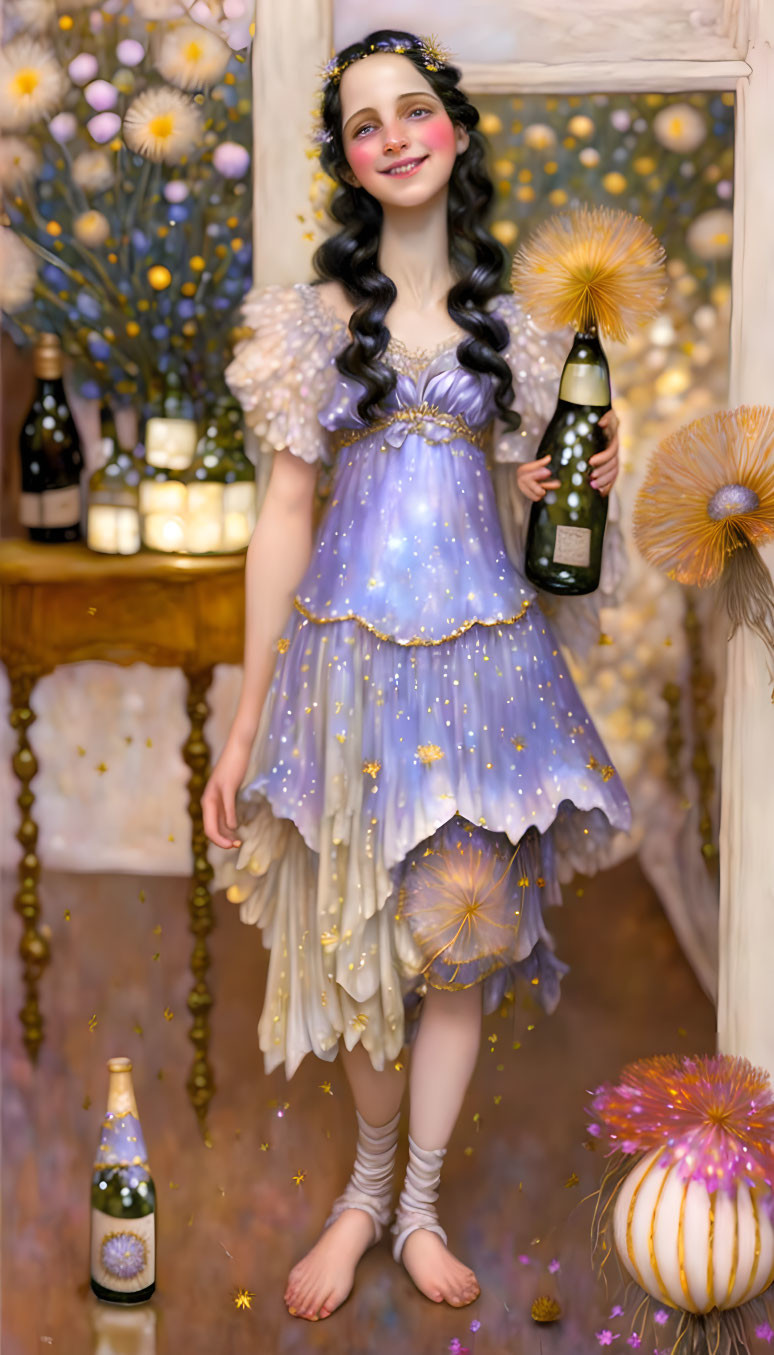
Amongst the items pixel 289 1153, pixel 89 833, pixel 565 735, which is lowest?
pixel 289 1153

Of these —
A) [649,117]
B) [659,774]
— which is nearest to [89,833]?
[659,774]

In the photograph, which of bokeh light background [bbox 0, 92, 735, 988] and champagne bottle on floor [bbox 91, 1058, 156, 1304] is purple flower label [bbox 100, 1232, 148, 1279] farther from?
bokeh light background [bbox 0, 92, 735, 988]

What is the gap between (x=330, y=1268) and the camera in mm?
1612

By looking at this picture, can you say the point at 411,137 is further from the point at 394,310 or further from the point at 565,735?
the point at 565,735

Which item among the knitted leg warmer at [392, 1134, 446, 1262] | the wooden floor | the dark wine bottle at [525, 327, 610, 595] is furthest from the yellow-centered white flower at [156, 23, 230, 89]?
the knitted leg warmer at [392, 1134, 446, 1262]

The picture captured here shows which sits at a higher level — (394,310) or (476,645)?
(394,310)

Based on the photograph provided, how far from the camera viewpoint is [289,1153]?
1.70m

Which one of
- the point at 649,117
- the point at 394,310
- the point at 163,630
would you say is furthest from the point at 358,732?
the point at 649,117

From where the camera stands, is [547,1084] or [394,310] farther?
[547,1084]

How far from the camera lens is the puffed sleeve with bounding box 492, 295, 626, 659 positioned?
5.14 ft

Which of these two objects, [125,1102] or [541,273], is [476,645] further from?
[125,1102]

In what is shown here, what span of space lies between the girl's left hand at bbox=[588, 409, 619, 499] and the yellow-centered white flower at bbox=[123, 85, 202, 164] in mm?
533

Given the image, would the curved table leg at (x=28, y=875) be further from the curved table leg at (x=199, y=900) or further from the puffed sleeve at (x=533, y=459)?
the puffed sleeve at (x=533, y=459)

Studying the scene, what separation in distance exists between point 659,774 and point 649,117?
703mm
